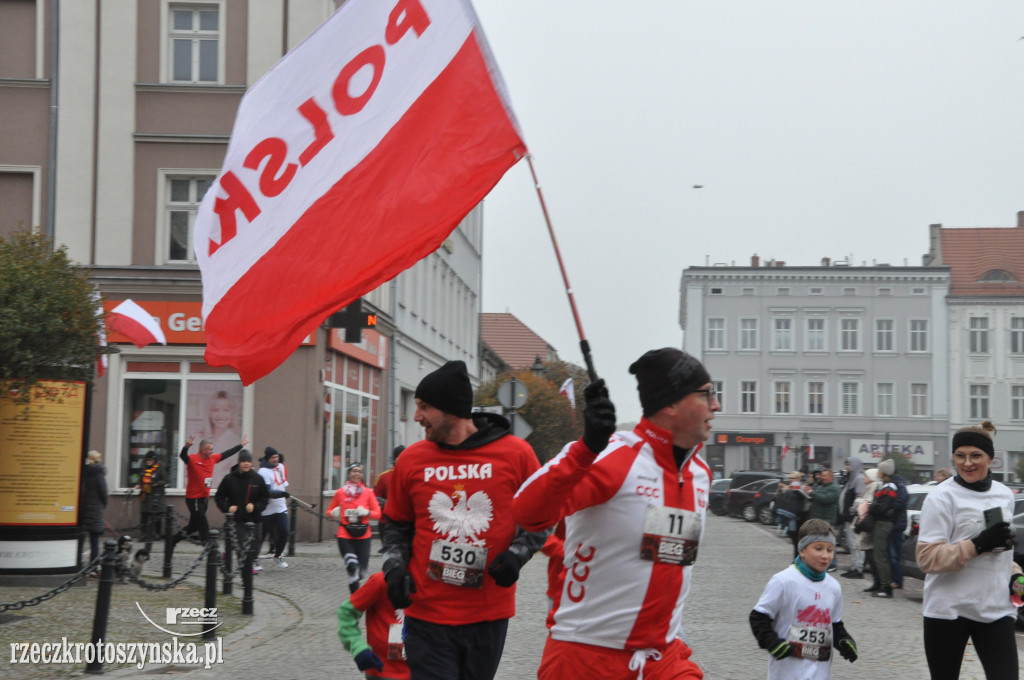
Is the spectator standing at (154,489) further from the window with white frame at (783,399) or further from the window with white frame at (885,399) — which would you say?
the window with white frame at (885,399)

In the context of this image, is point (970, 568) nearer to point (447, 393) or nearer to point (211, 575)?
point (447, 393)

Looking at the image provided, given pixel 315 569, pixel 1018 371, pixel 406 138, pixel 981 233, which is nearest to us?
pixel 406 138

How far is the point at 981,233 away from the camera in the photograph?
3022 inches

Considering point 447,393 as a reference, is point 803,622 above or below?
below

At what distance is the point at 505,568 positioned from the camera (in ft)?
16.3

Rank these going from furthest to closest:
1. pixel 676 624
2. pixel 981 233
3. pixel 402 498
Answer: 1. pixel 981 233
2. pixel 402 498
3. pixel 676 624

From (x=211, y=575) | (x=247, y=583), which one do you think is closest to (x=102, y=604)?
(x=211, y=575)

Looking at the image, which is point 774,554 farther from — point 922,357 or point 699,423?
point 922,357

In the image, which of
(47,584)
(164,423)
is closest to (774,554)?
(164,423)

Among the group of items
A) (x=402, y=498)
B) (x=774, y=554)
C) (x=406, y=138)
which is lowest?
(x=774, y=554)

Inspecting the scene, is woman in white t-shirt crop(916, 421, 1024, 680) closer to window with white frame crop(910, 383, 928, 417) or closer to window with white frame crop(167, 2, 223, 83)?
window with white frame crop(167, 2, 223, 83)

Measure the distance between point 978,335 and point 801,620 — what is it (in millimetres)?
72245

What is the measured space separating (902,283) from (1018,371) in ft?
28.5

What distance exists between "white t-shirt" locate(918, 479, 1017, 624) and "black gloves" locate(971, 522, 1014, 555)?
0.10 m
